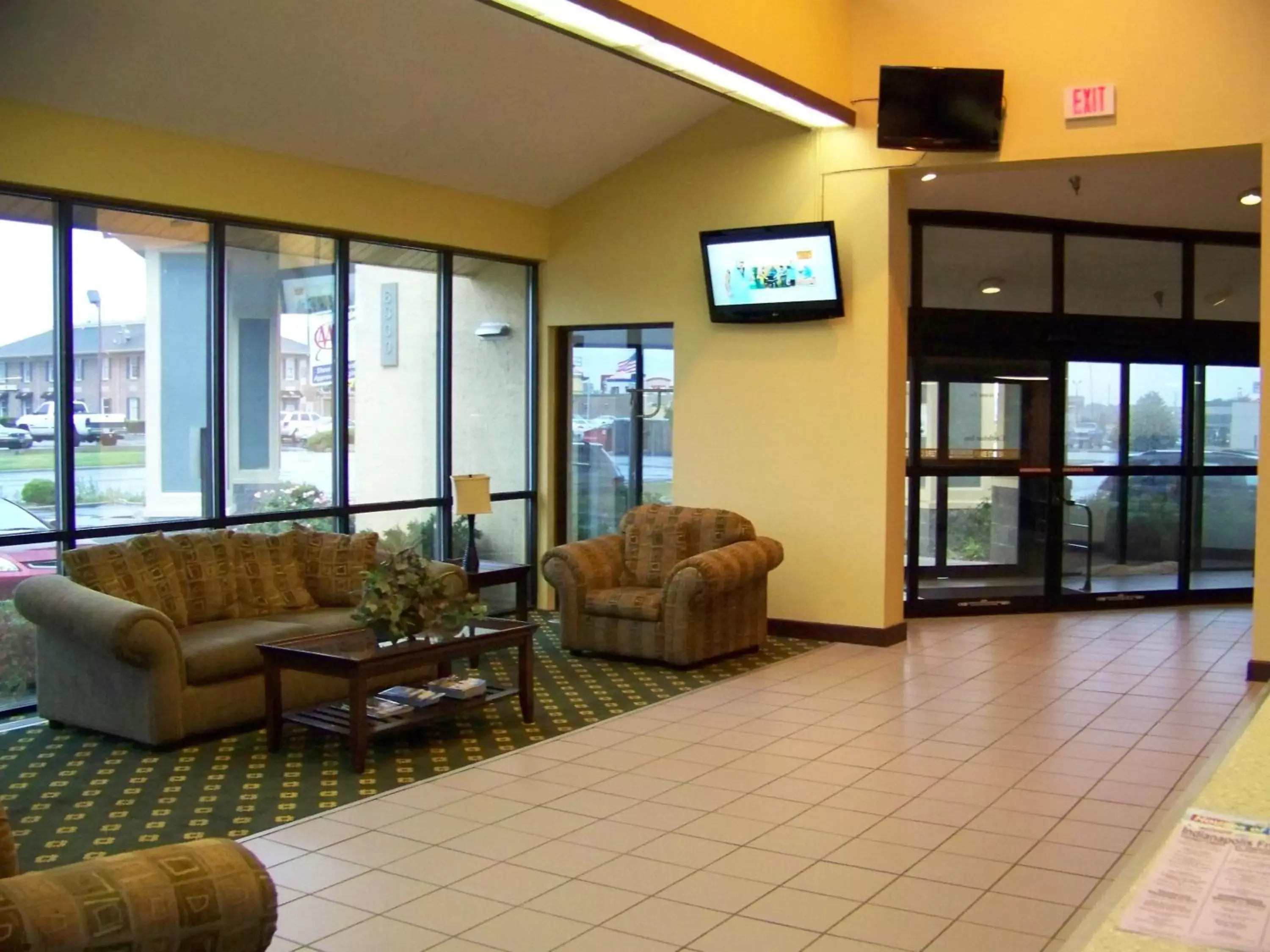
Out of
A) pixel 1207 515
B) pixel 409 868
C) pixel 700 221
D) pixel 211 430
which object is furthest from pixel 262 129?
pixel 1207 515

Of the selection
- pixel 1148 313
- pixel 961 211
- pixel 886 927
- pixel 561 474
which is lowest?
pixel 886 927

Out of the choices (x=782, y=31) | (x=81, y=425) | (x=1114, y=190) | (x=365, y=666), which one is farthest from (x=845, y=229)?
(x=81, y=425)

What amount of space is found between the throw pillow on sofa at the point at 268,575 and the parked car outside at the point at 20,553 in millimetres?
890

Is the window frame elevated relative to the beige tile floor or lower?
elevated

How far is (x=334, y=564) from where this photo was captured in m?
6.96

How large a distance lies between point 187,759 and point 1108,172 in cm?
667

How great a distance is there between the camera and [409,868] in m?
4.09

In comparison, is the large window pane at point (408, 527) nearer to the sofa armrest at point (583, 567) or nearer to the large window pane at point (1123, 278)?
the sofa armrest at point (583, 567)

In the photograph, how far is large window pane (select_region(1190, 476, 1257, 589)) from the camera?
32.6 feet

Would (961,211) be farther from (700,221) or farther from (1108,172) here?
(700,221)

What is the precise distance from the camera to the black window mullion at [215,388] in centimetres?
698

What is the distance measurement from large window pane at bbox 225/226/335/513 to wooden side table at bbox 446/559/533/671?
1.03 m

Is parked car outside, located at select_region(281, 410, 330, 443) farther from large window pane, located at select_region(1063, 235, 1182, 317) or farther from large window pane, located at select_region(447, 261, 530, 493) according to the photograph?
large window pane, located at select_region(1063, 235, 1182, 317)

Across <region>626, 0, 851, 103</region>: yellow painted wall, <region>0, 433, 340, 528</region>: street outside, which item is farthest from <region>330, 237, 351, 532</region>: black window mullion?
<region>626, 0, 851, 103</region>: yellow painted wall
